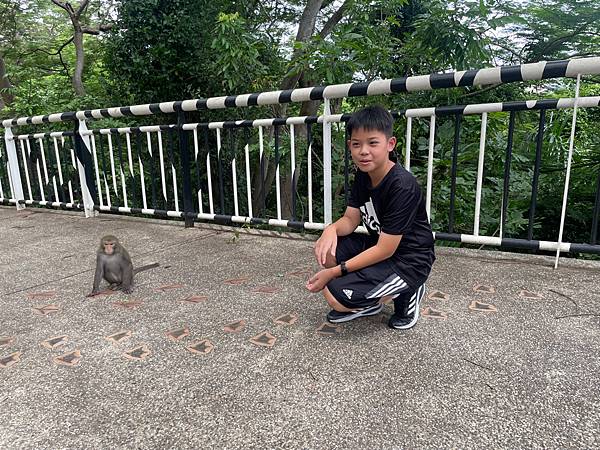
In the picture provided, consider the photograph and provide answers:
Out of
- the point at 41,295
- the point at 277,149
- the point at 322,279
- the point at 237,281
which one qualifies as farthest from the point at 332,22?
the point at 322,279

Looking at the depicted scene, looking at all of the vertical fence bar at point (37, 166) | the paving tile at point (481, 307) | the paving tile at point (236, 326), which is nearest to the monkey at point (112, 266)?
the paving tile at point (236, 326)

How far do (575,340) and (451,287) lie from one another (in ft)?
2.03

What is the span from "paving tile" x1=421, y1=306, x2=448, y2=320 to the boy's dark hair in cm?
75

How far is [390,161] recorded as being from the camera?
1720mm

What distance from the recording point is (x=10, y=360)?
1536 mm

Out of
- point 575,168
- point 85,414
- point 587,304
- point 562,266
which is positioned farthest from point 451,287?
point 575,168

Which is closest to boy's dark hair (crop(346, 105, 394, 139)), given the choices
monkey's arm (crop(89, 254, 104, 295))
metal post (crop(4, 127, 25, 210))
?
monkey's arm (crop(89, 254, 104, 295))

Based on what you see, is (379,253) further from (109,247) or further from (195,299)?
(109,247)

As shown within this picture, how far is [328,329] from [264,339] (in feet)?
0.84

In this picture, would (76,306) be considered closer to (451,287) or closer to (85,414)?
(85,414)

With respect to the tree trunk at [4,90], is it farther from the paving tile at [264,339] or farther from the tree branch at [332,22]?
the paving tile at [264,339]

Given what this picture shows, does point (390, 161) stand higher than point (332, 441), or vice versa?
point (390, 161)

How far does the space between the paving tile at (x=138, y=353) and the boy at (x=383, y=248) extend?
0.63 m

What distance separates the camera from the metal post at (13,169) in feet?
15.1
